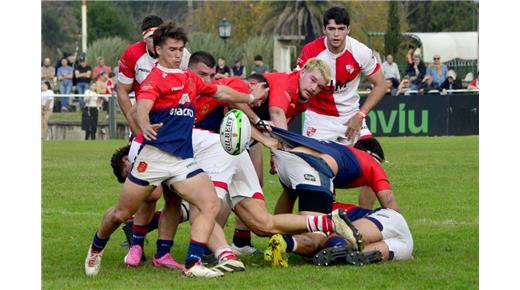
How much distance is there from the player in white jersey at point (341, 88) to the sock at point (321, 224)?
2.07 meters

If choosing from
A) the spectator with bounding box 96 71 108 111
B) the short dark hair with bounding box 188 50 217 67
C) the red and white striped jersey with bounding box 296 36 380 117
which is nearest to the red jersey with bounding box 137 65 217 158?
the short dark hair with bounding box 188 50 217 67

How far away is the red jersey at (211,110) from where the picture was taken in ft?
30.5

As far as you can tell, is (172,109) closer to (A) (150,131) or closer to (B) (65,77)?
(A) (150,131)

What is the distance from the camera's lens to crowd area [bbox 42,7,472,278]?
330 inches

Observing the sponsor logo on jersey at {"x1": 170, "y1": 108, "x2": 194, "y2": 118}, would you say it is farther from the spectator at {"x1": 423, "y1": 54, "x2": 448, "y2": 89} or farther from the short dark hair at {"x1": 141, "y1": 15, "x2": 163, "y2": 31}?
the spectator at {"x1": 423, "y1": 54, "x2": 448, "y2": 89}

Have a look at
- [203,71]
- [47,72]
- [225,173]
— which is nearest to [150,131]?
[225,173]

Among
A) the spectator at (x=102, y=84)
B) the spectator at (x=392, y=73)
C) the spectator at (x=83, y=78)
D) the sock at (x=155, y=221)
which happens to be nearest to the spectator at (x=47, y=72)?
the spectator at (x=83, y=78)

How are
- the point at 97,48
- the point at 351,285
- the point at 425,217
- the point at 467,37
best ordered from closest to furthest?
the point at 351,285
the point at 425,217
the point at 97,48
the point at 467,37

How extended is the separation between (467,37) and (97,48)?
662 inches

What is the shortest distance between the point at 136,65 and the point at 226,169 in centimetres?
185

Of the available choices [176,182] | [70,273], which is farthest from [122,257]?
[176,182]

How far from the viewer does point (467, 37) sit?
5100cm
